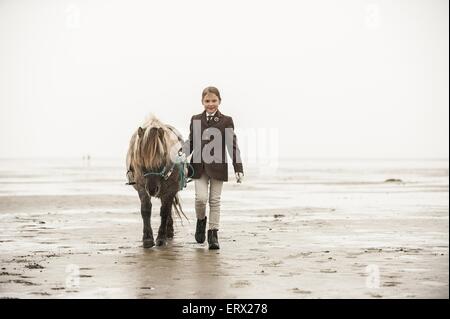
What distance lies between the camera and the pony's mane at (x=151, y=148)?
8680 millimetres

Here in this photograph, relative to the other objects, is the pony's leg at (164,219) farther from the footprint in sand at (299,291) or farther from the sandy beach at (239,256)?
the footprint in sand at (299,291)

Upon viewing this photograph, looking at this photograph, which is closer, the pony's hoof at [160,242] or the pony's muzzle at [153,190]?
the pony's muzzle at [153,190]

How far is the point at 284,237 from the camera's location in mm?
10031

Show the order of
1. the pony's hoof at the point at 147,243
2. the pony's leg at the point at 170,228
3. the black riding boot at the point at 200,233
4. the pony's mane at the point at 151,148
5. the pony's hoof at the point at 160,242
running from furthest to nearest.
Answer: the pony's leg at the point at 170,228
the black riding boot at the point at 200,233
the pony's hoof at the point at 160,242
the pony's hoof at the point at 147,243
the pony's mane at the point at 151,148

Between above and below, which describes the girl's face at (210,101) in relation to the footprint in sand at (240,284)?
above

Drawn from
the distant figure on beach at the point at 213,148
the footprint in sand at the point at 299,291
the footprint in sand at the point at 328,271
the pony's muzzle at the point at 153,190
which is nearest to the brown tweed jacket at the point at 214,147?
the distant figure on beach at the point at 213,148

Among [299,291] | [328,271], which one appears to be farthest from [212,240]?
[299,291]

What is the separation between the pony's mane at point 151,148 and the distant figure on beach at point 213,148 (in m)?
0.42

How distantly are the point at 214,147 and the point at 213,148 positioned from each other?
0.8 inches

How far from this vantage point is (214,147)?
8.99 metres

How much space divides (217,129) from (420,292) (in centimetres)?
397

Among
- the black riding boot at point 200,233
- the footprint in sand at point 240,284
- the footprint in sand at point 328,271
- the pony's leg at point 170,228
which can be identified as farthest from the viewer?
the pony's leg at point 170,228

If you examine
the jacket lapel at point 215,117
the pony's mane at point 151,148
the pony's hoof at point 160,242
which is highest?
the jacket lapel at point 215,117
